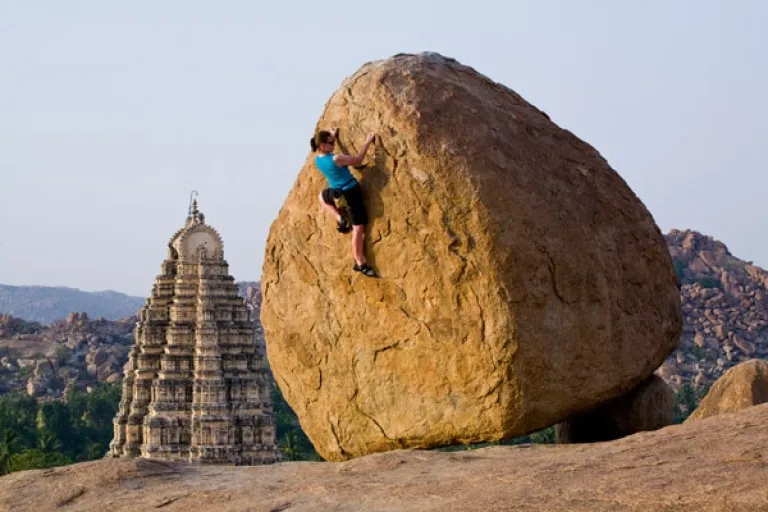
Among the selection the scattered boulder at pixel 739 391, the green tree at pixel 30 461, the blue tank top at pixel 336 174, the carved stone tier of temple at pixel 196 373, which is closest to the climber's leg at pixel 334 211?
the blue tank top at pixel 336 174

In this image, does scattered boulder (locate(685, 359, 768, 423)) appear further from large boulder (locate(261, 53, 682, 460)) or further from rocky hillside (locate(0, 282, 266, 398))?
rocky hillside (locate(0, 282, 266, 398))

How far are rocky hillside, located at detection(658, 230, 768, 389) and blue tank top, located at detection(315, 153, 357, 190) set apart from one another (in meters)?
82.8

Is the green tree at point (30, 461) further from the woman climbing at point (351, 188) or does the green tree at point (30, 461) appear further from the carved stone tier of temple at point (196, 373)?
the woman climbing at point (351, 188)

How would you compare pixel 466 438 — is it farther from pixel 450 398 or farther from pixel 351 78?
pixel 351 78

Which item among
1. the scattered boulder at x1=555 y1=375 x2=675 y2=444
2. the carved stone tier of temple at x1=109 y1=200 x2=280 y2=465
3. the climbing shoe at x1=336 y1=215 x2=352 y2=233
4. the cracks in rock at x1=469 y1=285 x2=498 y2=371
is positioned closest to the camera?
the cracks in rock at x1=469 y1=285 x2=498 y2=371

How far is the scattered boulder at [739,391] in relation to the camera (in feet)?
37.5

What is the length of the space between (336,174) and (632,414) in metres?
3.11

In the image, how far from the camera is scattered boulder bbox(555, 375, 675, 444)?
37.2 feet

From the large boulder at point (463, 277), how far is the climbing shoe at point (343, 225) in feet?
0.34

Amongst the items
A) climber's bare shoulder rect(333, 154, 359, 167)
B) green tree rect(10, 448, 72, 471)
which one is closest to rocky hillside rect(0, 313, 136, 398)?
green tree rect(10, 448, 72, 471)

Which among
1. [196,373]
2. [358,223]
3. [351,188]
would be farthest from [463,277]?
[196,373]

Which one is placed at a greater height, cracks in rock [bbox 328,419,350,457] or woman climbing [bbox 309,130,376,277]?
woman climbing [bbox 309,130,376,277]

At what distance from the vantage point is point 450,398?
1048cm

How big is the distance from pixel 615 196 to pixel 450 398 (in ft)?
7.22
